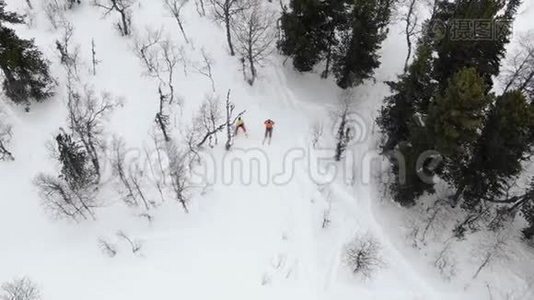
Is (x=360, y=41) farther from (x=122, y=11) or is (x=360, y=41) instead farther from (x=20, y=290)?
(x=20, y=290)

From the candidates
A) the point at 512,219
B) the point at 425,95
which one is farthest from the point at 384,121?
the point at 512,219

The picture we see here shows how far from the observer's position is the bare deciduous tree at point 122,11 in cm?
4038

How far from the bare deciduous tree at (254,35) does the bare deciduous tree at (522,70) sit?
52.8 feet

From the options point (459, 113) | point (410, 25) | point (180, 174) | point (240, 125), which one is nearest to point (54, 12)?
point (240, 125)

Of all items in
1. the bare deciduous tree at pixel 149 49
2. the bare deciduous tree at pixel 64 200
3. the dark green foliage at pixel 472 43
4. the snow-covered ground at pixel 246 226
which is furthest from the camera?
the bare deciduous tree at pixel 149 49

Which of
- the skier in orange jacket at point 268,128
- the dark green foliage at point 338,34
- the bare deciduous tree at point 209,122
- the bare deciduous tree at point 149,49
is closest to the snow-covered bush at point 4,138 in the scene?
the bare deciduous tree at point 149,49

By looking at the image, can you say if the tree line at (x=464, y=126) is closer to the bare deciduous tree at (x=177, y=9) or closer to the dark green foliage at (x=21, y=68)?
the bare deciduous tree at (x=177, y=9)

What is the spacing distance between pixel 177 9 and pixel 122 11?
4117 mm

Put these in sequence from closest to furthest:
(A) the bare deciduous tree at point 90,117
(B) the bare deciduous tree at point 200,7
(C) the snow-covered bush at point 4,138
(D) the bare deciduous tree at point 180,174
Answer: (D) the bare deciduous tree at point 180,174
(A) the bare deciduous tree at point 90,117
(C) the snow-covered bush at point 4,138
(B) the bare deciduous tree at point 200,7

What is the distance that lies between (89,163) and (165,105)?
252 inches

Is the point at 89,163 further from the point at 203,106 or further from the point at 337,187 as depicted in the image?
the point at 337,187

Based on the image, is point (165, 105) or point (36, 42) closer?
point (165, 105)

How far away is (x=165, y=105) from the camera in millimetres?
37438

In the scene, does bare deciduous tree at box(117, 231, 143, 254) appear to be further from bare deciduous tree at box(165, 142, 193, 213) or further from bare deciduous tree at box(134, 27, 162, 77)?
bare deciduous tree at box(134, 27, 162, 77)
